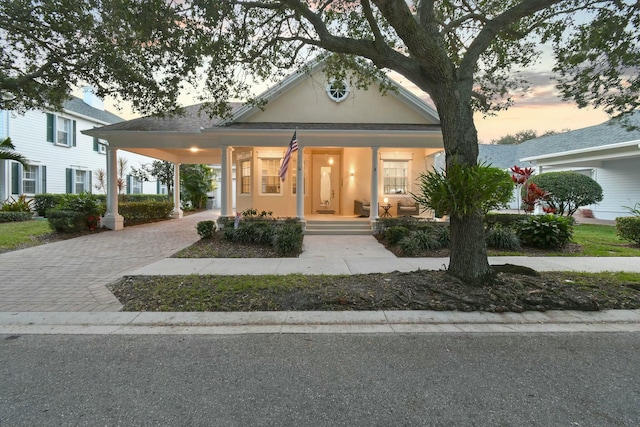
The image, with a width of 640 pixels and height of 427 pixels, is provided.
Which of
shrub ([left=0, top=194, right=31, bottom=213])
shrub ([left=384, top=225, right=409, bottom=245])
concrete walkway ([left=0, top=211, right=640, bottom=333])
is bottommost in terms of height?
concrete walkway ([left=0, top=211, right=640, bottom=333])

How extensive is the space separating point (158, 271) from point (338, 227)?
22.7ft

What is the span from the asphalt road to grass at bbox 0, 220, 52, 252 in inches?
301

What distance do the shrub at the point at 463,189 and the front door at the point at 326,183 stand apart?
10.2 meters

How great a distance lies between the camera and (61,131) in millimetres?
18297

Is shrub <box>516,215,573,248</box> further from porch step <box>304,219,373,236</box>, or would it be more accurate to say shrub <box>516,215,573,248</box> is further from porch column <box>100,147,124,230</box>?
porch column <box>100,147,124,230</box>

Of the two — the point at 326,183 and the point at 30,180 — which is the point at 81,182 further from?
the point at 326,183

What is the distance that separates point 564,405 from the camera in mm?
2600

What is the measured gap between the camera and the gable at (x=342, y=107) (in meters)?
13.1

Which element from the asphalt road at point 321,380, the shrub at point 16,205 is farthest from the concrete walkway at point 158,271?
the shrub at point 16,205

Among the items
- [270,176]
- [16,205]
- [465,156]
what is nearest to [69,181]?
[16,205]

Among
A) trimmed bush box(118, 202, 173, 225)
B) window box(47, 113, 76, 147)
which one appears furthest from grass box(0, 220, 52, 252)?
window box(47, 113, 76, 147)

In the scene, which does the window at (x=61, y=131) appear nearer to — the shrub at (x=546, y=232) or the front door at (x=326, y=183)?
the front door at (x=326, y=183)

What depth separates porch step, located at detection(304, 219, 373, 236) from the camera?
477 inches

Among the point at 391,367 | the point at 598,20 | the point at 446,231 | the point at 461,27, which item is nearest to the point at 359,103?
the point at 461,27
